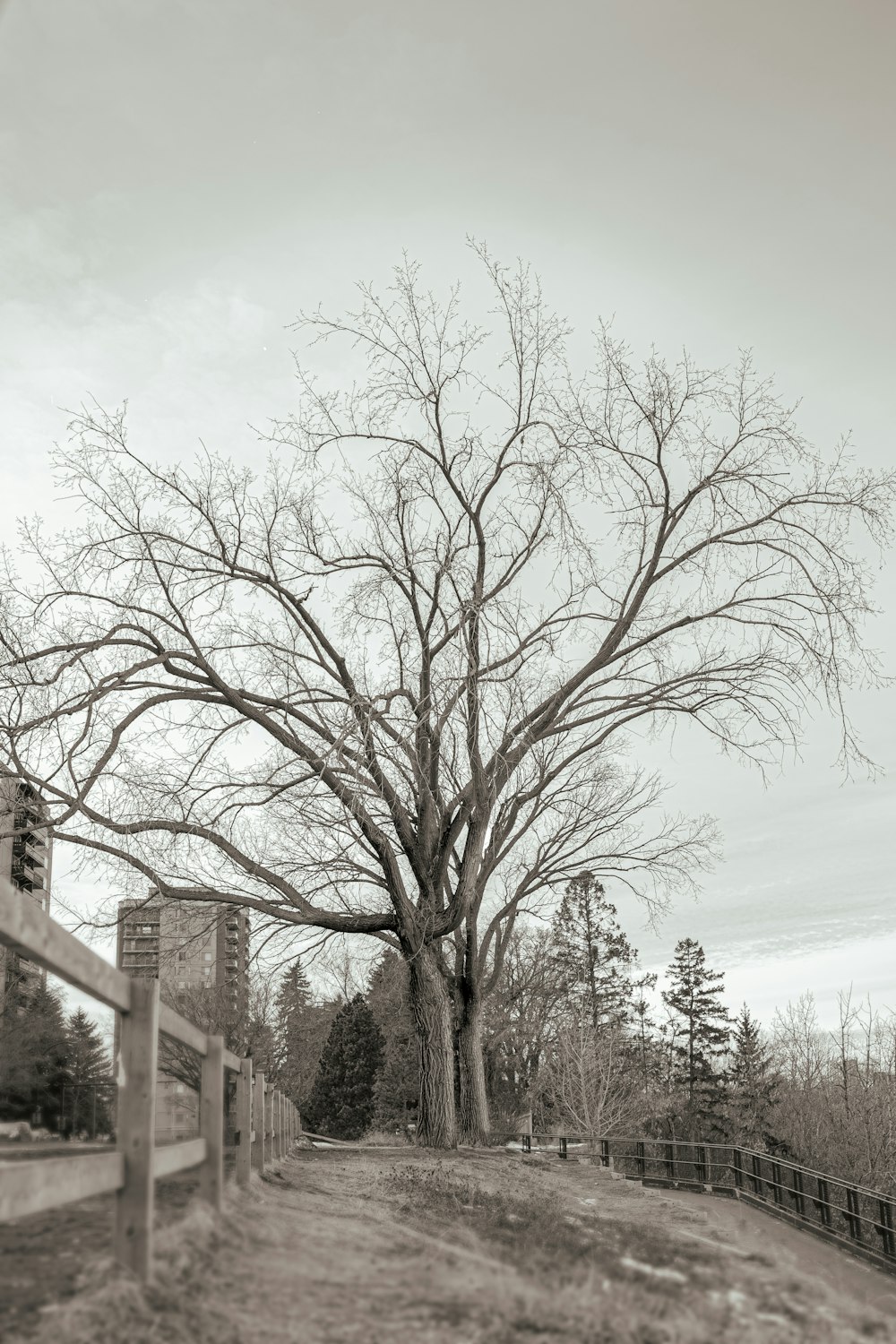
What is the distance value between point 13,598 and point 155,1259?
45.2ft

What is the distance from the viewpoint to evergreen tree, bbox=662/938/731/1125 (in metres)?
68.2

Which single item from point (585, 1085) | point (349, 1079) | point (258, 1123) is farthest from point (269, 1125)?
point (349, 1079)

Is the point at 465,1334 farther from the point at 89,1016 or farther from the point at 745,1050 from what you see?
the point at 745,1050

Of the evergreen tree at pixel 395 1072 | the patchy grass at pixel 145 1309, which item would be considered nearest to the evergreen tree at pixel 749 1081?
the evergreen tree at pixel 395 1072

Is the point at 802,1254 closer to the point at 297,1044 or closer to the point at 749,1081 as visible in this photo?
the point at 297,1044

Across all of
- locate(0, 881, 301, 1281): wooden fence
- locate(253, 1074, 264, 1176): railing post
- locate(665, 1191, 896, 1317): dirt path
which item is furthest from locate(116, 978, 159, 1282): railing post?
locate(253, 1074, 264, 1176): railing post

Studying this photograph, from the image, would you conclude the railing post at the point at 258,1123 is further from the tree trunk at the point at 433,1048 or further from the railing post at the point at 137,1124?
the tree trunk at the point at 433,1048

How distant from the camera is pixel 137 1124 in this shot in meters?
4.30

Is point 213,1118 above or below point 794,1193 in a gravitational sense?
above

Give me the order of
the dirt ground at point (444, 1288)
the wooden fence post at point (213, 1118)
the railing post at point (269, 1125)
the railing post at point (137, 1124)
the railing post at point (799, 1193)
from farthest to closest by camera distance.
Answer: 1. the railing post at point (799, 1193)
2. the railing post at point (269, 1125)
3. the wooden fence post at point (213, 1118)
4. the railing post at point (137, 1124)
5. the dirt ground at point (444, 1288)

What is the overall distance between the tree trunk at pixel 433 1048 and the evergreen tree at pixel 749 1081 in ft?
150

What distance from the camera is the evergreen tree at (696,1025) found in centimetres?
6819

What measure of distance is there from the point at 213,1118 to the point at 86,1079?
2.00 metres

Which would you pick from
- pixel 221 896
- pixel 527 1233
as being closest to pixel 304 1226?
pixel 527 1233
